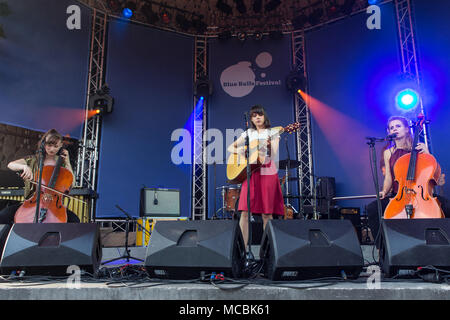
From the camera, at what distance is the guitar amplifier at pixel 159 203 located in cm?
673

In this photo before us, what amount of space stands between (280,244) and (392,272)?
0.74 meters

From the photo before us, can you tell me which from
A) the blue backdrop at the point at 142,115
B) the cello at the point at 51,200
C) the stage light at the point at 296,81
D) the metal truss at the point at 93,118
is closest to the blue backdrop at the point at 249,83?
the stage light at the point at 296,81

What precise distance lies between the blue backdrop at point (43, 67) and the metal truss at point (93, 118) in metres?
0.13

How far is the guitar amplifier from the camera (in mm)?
6734

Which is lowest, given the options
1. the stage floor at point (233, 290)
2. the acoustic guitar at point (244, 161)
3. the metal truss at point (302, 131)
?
the stage floor at point (233, 290)

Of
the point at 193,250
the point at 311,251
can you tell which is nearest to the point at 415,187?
the point at 311,251

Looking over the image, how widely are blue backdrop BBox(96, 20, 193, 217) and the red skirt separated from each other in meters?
5.14

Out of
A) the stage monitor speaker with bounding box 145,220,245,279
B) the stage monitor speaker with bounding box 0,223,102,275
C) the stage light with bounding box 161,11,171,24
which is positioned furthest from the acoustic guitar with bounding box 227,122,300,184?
the stage light with bounding box 161,11,171,24

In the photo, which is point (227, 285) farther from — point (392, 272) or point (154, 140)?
point (154, 140)

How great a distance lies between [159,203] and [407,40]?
614 cm

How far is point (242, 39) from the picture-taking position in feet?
29.2

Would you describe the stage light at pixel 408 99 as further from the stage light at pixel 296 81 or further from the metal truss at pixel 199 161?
the metal truss at pixel 199 161

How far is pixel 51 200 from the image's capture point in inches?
141
